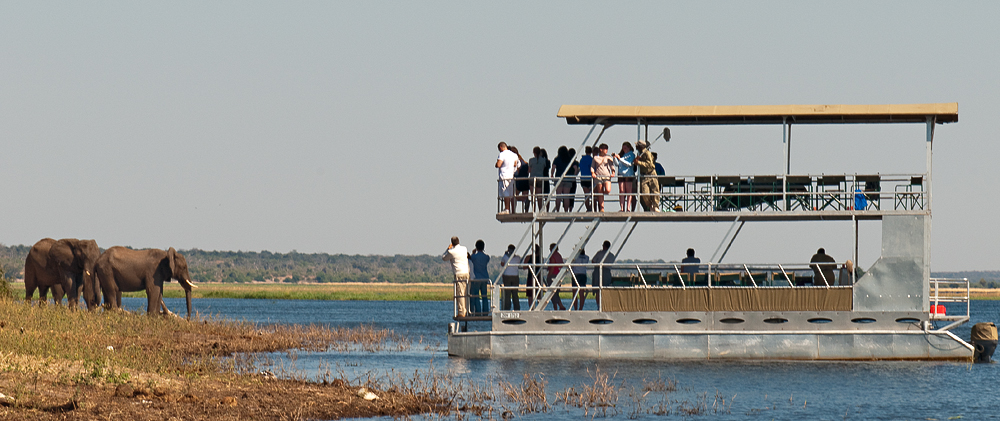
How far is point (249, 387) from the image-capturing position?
Result: 16938mm

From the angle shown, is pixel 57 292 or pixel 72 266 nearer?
pixel 72 266

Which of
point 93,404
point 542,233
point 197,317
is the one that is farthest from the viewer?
point 197,317

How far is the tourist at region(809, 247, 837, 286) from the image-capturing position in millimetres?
22984

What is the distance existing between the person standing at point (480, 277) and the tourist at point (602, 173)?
9.14ft

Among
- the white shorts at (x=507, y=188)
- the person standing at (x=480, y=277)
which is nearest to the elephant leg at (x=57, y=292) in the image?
the person standing at (x=480, y=277)

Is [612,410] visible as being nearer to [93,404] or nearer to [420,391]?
[420,391]

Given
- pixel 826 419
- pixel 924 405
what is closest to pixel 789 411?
pixel 826 419

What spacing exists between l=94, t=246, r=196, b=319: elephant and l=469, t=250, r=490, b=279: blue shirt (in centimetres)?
1018

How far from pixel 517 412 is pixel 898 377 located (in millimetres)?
7713

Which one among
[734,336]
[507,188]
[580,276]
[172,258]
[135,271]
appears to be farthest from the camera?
[172,258]

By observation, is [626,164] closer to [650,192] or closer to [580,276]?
[650,192]

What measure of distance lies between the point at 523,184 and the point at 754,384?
5965 millimetres

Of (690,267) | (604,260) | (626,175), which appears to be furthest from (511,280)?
(690,267)

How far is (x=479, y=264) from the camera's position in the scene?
25344mm
